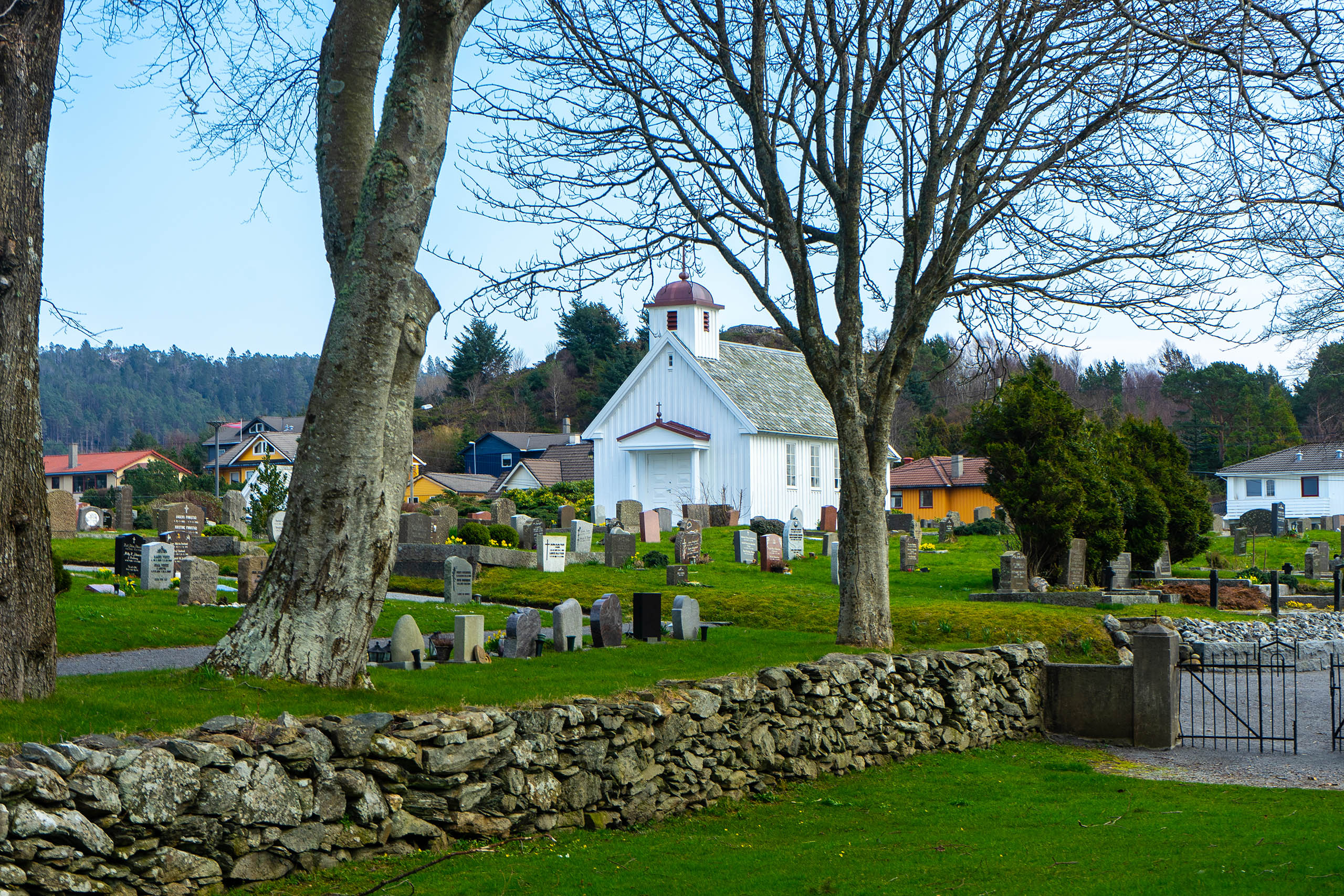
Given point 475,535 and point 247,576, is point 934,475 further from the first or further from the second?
point 247,576

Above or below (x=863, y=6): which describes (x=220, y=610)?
below

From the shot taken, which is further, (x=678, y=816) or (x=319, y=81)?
(x=319, y=81)

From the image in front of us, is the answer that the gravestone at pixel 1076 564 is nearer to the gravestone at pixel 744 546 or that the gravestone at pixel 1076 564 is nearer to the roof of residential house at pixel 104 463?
the gravestone at pixel 744 546

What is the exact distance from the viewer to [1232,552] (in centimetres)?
3734

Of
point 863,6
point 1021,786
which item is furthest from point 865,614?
point 863,6

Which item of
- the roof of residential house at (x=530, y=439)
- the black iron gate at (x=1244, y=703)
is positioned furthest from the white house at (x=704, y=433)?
the roof of residential house at (x=530, y=439)

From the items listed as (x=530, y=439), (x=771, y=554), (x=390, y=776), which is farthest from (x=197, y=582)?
(x=530, y=439)

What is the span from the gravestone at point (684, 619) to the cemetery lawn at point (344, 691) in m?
1.25

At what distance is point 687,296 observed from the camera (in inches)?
1612

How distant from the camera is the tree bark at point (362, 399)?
8.13m

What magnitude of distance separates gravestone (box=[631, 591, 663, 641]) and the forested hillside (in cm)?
10102

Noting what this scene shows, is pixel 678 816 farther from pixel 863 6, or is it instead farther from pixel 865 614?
pixel 863 6

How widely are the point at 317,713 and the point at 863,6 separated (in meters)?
9.20

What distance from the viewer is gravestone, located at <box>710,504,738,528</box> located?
36.6m
